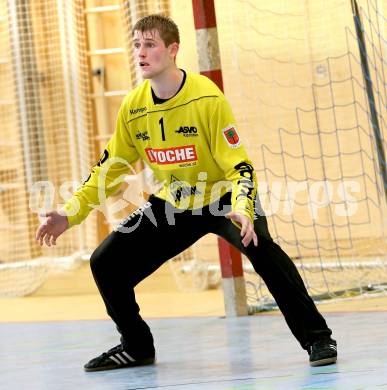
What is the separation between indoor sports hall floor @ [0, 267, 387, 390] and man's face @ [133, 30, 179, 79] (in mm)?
1151

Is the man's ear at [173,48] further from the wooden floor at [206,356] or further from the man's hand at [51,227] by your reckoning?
the wooden floor at [206,356]

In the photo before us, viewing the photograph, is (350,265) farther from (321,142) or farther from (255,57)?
(255,57)

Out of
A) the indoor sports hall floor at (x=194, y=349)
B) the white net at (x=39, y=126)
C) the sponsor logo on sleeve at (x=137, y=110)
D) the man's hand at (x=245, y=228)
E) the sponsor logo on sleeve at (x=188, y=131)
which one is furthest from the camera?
the white net at (x=39, y=126)

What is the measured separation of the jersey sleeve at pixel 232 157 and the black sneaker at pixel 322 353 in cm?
55

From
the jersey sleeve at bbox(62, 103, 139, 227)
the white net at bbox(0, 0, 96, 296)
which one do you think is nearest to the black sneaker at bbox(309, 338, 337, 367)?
the jersey sleeve at bbox(62, 103, 139, 227)

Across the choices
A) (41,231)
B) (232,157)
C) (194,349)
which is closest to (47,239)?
(41,231)

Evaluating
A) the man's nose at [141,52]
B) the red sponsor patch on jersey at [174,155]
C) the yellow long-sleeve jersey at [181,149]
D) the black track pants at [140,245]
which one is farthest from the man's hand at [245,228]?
the man's nose at [141,52]

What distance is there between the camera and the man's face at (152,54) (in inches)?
160

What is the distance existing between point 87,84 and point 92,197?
3.91m

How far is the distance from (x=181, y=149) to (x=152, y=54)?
0.38 m

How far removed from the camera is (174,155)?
407 cm

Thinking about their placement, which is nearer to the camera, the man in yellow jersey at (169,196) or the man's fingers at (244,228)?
the man's fingers at (244,228)

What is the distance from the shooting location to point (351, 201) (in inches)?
267

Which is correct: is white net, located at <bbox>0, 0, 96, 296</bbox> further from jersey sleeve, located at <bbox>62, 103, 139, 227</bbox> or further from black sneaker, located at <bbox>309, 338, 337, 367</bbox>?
black sneaker, located at <bbox>309, 338, 337, 367</bbox>
